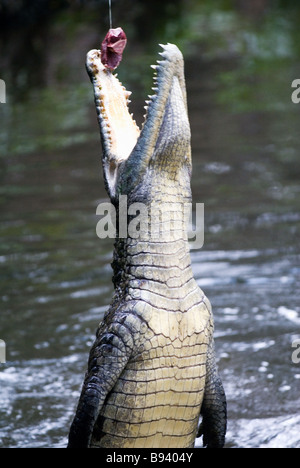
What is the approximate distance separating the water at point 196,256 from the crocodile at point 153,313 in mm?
1082

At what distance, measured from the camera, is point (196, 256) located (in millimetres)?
6781

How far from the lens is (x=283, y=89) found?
12.9m

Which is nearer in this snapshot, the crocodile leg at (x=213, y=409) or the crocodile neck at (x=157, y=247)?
the crocodile neck at (x=157, y=247)

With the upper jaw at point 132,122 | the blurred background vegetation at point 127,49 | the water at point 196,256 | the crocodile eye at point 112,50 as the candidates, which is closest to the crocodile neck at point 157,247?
the upper jaw at point 132,122

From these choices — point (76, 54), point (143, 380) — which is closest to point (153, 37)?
point (76, 54)

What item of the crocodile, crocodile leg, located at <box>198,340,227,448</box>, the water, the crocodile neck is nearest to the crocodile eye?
the crocodile

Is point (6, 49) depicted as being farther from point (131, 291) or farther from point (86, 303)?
point (131, 291)

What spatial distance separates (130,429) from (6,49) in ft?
56.7

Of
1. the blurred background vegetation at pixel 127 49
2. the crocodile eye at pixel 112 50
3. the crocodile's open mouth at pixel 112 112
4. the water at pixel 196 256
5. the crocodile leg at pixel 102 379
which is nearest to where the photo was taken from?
the crocodile leg at pixel 102 379

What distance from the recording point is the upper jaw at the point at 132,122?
328 cm

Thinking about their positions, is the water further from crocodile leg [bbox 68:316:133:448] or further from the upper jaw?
the upper jaw

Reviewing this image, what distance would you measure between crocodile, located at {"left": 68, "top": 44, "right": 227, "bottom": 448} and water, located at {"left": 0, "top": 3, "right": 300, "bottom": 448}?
1.08 m

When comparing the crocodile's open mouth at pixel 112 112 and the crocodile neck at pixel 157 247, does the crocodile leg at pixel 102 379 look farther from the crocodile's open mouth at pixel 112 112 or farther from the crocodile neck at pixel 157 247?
the crocodile's open mouth at pixel 112 112

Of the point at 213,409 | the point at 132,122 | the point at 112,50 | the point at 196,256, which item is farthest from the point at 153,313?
the point at 196,256
